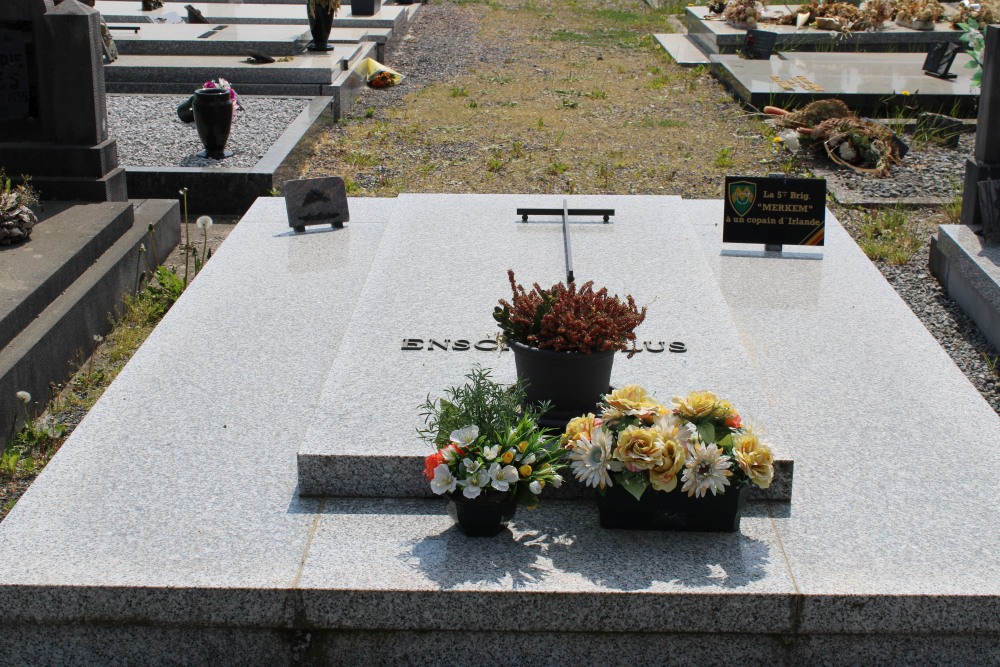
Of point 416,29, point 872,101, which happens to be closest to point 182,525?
point 872,101

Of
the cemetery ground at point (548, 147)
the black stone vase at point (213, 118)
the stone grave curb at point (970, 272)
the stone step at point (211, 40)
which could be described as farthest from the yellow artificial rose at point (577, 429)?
the stone step at point (211, 40)

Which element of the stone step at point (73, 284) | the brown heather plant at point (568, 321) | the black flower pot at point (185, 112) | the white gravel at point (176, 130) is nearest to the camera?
the brown heather plant at point (568, 321)

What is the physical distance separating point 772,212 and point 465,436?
141 inches

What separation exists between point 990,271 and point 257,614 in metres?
4.84

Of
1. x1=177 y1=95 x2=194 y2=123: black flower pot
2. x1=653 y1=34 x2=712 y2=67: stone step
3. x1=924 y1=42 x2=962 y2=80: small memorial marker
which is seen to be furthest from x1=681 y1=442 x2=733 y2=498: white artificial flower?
x1=653 y1=34 x2=712 y2=67: stone step

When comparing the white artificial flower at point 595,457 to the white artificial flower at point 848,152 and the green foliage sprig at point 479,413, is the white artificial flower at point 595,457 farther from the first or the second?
the white artificial flower at point 848,152

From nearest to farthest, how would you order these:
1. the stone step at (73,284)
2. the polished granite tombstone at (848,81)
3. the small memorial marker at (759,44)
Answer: the stone step at (73,284)
the polished granite tombstone at (848,81)
the small memorial marker at (759,44)

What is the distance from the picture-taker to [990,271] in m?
6.33

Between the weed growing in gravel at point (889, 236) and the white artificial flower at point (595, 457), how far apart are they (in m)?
4.76

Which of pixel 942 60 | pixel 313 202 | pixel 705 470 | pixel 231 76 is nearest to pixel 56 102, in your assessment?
pixel 313 202

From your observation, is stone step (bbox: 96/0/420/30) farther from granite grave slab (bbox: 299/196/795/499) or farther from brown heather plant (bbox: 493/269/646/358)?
brown heather plant (bbox: 493/269/646/358)

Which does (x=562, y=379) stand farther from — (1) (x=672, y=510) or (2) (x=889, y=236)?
(2) (x=889, y=236)

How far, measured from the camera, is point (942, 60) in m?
12.7

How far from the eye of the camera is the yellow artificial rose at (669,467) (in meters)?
3.34
